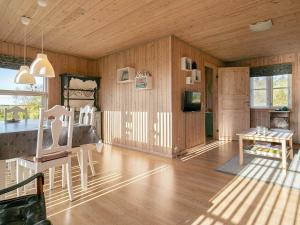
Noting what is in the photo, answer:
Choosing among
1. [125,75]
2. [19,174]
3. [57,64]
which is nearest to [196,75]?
[125,75]

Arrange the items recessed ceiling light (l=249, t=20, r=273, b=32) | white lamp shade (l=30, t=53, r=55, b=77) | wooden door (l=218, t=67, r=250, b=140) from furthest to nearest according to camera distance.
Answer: wooden door (l=218, t=67, r=250, b=140) < recessed ceiling light (l=249, t=20, r=273, b=32) < white lamp shade (l=30, t=53, r=55, b=77)

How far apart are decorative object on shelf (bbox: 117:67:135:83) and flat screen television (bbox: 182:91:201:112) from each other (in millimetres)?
1406

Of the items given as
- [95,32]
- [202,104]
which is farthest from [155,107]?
[95,32]

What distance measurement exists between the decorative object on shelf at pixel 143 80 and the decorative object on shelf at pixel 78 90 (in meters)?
1.74

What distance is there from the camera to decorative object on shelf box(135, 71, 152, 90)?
4418 mm

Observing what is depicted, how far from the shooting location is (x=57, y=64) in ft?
17.2

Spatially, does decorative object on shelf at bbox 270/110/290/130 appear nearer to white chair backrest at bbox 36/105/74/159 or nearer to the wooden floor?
the wooden floor

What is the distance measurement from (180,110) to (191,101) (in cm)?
39

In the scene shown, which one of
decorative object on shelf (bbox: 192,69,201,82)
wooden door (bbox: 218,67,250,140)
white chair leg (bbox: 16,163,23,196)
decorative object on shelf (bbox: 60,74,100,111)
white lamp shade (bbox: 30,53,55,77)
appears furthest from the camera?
wooden door (bbox: 218,67,250,140)

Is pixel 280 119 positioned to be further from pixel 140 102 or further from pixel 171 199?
pixel 171 199

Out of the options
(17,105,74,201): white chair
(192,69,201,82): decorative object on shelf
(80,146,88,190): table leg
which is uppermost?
(192,69,201,82): decorative object on shelf

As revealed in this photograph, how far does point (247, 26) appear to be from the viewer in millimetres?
3629

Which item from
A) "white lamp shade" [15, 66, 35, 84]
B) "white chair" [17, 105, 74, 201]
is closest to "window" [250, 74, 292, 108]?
Answer: "white chair" [17, 105, 74, 201]

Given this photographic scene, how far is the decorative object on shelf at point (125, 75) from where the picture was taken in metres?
4.81
